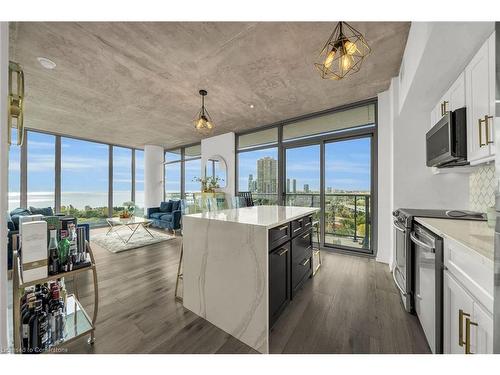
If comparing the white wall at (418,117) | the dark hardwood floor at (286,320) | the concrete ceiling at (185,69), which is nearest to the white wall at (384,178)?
the white wall at (418,117)

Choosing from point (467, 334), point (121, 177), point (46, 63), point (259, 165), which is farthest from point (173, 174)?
point (467, 334)

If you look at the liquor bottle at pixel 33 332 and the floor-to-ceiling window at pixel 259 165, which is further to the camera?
the floor-to-ceiling window at pixel 259 165

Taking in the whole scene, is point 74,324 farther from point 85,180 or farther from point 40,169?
point 85,180

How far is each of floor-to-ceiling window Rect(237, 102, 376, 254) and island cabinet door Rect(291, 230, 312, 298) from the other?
115 centimetres

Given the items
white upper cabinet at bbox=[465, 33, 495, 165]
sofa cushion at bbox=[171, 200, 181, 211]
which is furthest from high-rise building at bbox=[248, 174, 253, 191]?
white upper cabinet at bbox=[465, 33, 495, 165]

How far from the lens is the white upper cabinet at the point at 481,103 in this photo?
1.31m

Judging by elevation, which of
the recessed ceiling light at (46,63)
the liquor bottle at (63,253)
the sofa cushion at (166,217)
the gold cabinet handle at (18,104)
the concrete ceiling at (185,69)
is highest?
the concrete ceiling at (185,69)

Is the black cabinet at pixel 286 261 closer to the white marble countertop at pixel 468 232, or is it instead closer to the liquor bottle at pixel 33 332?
the white marble countertop at pixel 468 232

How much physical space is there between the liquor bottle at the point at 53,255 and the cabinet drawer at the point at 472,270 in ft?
7.58

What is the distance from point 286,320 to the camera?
1.72 meters

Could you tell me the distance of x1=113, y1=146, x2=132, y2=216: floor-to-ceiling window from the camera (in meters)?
6.66

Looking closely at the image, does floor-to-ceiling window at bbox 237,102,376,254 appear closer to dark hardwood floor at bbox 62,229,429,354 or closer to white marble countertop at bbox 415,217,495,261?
dark hardwood floor at bbox 62,229,429,354
